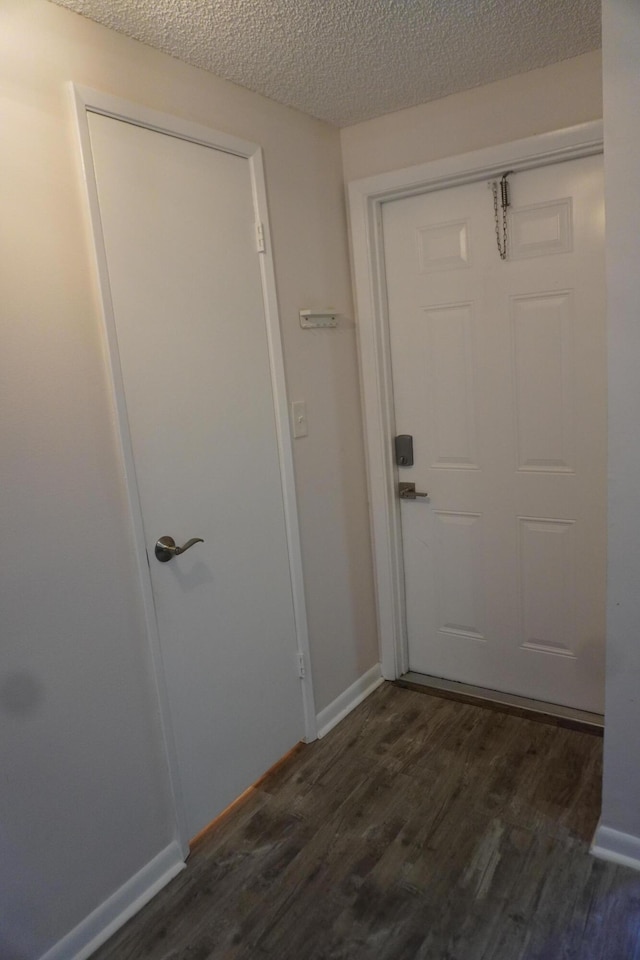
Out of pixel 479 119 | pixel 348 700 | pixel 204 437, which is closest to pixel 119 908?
pixel 348 700

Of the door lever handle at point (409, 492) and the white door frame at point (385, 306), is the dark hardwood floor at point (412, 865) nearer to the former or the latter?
the white door frame at point (385, 306)

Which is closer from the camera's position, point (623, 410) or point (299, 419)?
point (623, 410)

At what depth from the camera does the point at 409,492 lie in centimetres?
260

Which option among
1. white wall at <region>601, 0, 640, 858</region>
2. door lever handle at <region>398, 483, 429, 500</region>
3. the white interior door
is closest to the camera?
white wall at <region>601, 0, 640, 858</region>

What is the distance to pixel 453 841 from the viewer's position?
5.98ft

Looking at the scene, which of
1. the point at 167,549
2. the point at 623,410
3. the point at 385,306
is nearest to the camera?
the point at 623,410

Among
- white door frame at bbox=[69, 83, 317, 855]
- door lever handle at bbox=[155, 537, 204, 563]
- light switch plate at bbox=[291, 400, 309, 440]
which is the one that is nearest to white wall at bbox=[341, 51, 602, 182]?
white door frame at bbox=[69, 83, 317, 855]

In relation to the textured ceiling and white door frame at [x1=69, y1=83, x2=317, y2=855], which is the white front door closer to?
the textured ceiling

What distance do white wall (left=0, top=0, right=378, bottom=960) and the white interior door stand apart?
93 millimetres

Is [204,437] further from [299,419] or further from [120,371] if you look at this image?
[299,419]

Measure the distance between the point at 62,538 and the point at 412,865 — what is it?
1318 mm

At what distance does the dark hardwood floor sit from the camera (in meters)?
1.54

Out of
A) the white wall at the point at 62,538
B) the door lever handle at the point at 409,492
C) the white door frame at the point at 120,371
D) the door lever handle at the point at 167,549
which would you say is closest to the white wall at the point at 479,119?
the white door frame at the point at 120,371

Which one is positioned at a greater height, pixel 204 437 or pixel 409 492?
pixel 204 437
